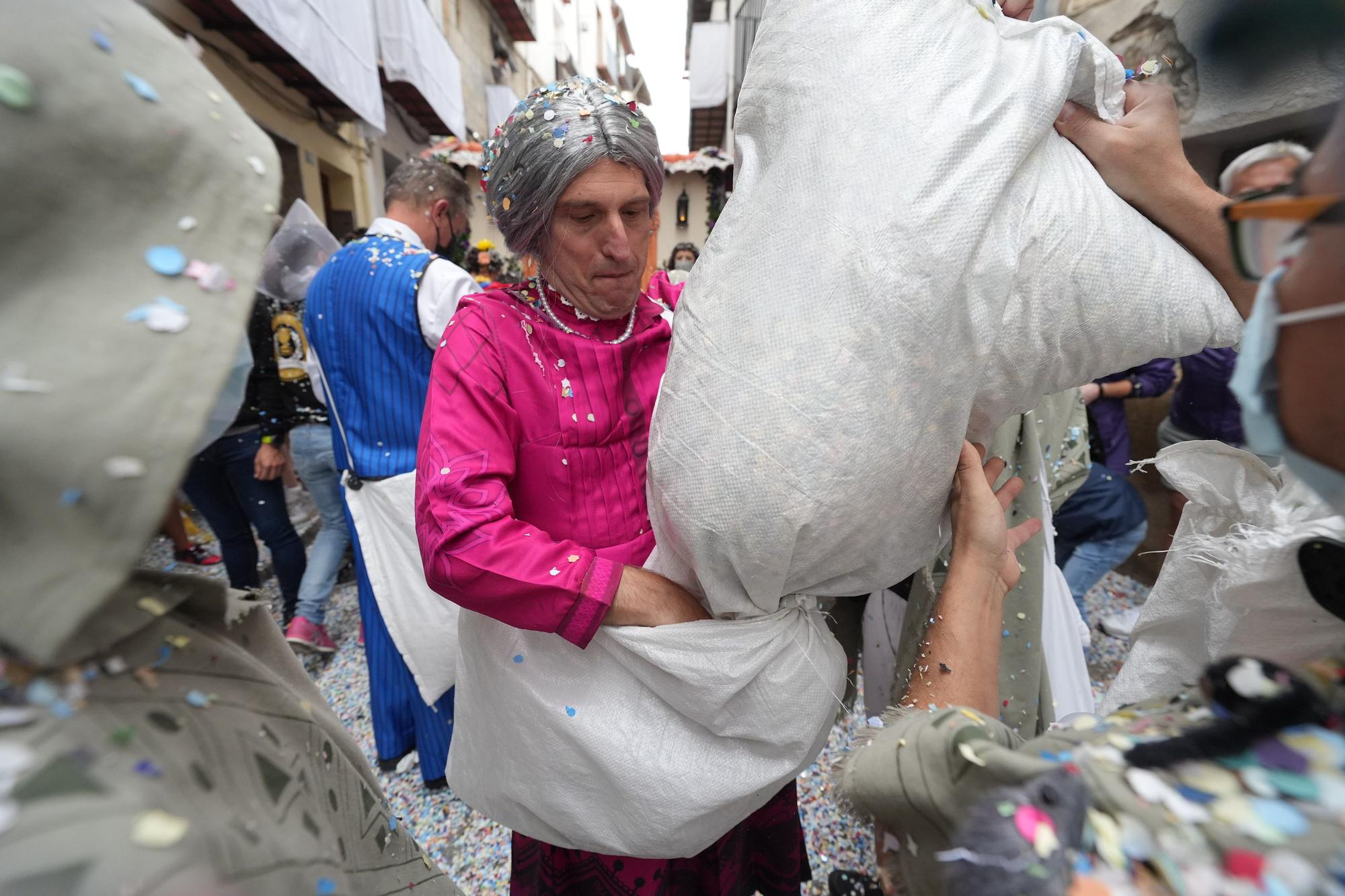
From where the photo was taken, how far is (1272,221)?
0.36 metres

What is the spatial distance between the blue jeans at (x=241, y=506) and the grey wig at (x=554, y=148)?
200 centimetres

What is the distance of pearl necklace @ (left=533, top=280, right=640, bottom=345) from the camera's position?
36.1 inches

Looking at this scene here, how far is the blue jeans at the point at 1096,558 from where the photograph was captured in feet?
7.73

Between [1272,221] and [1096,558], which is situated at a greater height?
[1272,221]

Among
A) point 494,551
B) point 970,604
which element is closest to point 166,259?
point 494,551

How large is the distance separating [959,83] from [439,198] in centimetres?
183

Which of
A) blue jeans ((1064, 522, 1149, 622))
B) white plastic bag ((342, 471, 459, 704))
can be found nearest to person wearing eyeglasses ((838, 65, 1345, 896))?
white plastic bag ((342, 471, 459, 704))

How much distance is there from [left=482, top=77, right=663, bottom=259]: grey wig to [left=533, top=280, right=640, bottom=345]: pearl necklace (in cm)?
5

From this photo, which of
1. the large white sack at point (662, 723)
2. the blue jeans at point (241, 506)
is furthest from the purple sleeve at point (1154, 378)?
the blue jeans at point (241, 506)

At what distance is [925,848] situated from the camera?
0.45 meters

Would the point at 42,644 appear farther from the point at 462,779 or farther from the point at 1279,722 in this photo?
the point at 462,779

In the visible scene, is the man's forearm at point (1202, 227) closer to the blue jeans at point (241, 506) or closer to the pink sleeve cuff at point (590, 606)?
the pink sleeve cuff at point (590, 606)

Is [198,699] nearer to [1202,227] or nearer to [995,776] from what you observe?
[995,776]

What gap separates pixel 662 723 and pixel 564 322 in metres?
0.60
